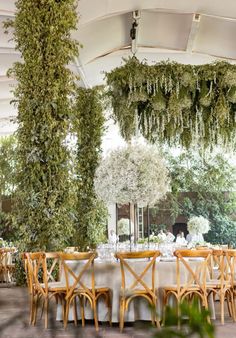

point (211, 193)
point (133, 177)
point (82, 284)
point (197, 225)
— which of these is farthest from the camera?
point (211, 193)

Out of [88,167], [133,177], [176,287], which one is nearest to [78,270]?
[176,287]

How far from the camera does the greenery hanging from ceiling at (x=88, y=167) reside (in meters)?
11.0

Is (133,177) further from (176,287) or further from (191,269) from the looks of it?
(176,287)

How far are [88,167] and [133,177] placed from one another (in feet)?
16.7

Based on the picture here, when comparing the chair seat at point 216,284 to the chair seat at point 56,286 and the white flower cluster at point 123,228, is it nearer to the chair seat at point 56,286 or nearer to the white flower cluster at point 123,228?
the chair seat at point 56,286

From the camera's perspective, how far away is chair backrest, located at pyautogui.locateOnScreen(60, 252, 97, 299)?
16.8 ft

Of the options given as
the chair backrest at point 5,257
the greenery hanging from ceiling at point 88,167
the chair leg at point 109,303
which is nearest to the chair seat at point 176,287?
the chair leg at point 109,303

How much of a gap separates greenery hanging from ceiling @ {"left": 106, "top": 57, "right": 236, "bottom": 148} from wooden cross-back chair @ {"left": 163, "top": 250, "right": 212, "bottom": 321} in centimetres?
279

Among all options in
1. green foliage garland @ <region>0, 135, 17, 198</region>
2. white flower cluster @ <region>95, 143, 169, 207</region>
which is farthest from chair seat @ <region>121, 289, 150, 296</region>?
green foliage garland @ <region>0, 135, 17, 198</region>

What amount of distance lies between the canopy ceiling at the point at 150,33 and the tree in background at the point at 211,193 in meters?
4.86

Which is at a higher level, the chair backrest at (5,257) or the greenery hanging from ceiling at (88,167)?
the greenery hanging from ceiling at (88,167)

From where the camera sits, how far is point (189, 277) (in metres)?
5.39

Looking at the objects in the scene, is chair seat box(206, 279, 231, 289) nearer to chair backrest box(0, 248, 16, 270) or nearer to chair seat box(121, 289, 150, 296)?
chair seat box(121, 289, 150, 296)

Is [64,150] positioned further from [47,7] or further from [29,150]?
[47,7]
